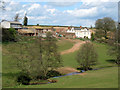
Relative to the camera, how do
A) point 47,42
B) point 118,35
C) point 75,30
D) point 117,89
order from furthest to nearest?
point 75,30 < point 118,35 < point 47,42 < point 117,89

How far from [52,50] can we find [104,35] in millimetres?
64528

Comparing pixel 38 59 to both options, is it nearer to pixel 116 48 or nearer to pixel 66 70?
pixel 66 70

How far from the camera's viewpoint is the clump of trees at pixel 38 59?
94.3ft

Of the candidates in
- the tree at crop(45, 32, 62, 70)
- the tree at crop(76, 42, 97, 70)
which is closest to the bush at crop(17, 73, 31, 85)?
the tree at crop(45, 32, 62, 70)

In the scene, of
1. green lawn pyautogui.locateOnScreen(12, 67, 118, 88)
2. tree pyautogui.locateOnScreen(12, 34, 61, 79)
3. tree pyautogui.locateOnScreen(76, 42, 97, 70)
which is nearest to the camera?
green lawn pyautogui.locateOnScreen(12, 67, 118, 88)

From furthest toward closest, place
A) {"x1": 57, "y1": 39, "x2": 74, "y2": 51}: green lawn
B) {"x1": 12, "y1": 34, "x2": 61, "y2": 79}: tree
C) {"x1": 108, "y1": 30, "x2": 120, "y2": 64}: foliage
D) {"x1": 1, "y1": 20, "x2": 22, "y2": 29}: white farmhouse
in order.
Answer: {"x1": 1, "y1": 20, "x2": 22, "y2": 29}: white farmhouse → {"x1": 57, "y1": 39, "x2": 74, "y2": 51}: green lawn → {"x1": 108, "y1": 30, "x2": 120, "y2": 64}: foliage → {"x1": 12, "y1": 34, "x2": 61, "y2": 79}: tree

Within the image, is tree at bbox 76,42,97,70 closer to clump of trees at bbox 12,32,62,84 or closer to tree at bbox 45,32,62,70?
tree at bbox 45,32,62,70

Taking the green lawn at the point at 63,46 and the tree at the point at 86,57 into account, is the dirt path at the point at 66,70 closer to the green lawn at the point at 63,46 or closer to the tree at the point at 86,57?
the tree at the point at 86,57

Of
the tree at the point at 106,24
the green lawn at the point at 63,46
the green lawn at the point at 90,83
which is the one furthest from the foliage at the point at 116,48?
the tree at the point at 106,24

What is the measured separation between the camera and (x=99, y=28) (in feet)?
321

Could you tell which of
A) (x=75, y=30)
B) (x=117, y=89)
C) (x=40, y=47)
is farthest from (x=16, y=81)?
(x=75, y=30)

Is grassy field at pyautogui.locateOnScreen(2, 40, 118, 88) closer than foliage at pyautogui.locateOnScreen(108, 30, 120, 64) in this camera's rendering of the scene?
Yes

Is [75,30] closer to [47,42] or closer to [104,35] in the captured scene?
[104,35]

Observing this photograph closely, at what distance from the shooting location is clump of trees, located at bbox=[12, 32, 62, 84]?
28.7 m
